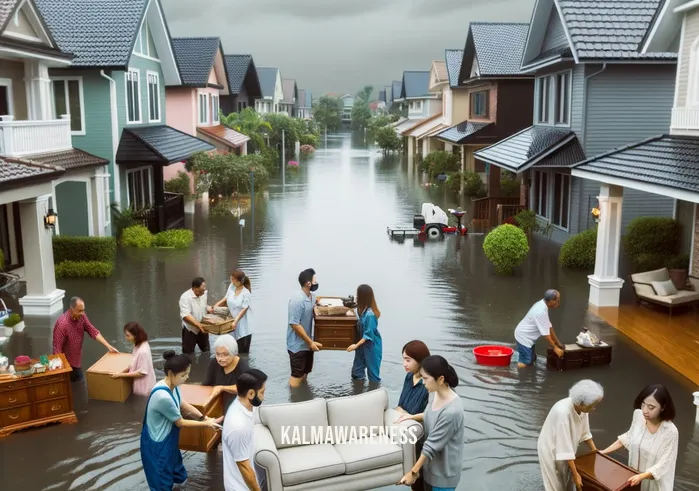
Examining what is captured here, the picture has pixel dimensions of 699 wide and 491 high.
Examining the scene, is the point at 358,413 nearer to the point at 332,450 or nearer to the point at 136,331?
the point at 332,450

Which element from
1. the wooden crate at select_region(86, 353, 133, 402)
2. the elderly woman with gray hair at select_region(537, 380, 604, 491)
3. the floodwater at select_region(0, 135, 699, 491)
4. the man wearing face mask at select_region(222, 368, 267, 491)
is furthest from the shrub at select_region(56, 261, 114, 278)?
the elderly woman with gray hair at select_region(537, 380, 604, 491)

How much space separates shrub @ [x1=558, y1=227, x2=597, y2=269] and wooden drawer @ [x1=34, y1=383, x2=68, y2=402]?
45.4 ft

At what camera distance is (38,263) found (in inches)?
582

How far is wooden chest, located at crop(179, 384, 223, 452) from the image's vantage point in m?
8.03

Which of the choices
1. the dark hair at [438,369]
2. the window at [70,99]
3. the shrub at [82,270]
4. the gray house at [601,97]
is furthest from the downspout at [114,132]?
the dark hair at [438,369]

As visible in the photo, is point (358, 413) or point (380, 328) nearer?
point (358, 413)

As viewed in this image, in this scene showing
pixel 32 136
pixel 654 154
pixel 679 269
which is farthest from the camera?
pixel 32 136

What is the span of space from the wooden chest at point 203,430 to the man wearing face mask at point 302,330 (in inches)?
90.3

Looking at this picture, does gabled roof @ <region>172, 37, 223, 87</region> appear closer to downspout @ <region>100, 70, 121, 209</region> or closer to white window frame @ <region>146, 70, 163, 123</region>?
white window frame @ <region>146, 70, 163, 123</region>

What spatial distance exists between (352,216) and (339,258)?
8747 millimetres

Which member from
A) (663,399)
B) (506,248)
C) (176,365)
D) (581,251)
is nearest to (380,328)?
(506,248)

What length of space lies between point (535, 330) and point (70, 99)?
17.3m

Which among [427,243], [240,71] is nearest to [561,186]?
[427,243]

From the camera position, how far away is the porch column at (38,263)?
47.7 feet
